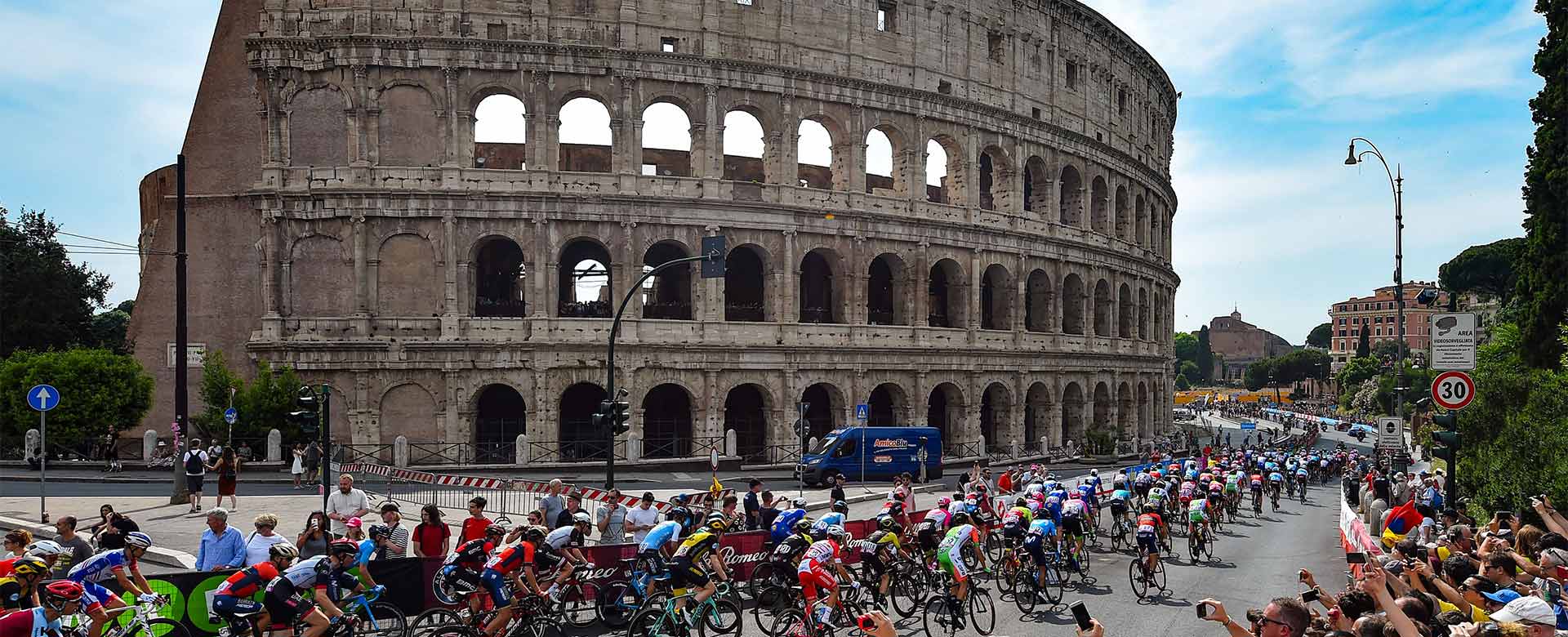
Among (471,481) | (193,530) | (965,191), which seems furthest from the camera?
(965,191)

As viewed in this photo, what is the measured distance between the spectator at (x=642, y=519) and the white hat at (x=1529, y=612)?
10.7 meters

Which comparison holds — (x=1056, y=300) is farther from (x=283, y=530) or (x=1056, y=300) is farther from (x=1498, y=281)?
(x=1498, y=281)

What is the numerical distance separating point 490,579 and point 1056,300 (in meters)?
38.0

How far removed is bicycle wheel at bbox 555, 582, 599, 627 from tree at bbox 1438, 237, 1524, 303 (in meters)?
96.0

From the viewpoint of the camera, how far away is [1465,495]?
24.3 meters

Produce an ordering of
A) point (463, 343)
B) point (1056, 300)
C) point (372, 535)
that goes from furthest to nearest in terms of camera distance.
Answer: point (1056, 300)
point (463, 343)
point (372, 535)

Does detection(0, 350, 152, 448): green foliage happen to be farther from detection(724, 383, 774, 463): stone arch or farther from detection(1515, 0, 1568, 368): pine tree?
detection(1515, 0, 1568, 368): pine tree

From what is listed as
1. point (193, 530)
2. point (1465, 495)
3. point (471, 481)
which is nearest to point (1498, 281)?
point (1465, 495)

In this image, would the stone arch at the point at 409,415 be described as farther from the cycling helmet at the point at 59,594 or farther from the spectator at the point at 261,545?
the cycling helmet at the point at 59,594

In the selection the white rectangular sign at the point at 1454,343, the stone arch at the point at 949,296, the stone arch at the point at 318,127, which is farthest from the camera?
the stone arch at the point at 949,296

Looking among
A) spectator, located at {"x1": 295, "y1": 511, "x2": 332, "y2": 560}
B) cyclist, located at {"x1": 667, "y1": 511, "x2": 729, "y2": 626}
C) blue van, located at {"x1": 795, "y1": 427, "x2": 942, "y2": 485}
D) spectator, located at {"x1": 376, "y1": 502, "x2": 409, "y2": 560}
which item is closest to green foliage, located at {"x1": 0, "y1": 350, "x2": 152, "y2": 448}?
blue van, located at {"x1": 795, "y1": 427, "x2": 942, "y2": 485}

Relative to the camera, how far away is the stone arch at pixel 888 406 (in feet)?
134

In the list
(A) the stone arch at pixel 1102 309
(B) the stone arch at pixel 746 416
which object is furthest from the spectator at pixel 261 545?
(A) the stone arch at pixel 1102 309

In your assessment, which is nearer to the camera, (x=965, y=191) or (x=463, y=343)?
(x=463, y=343)
